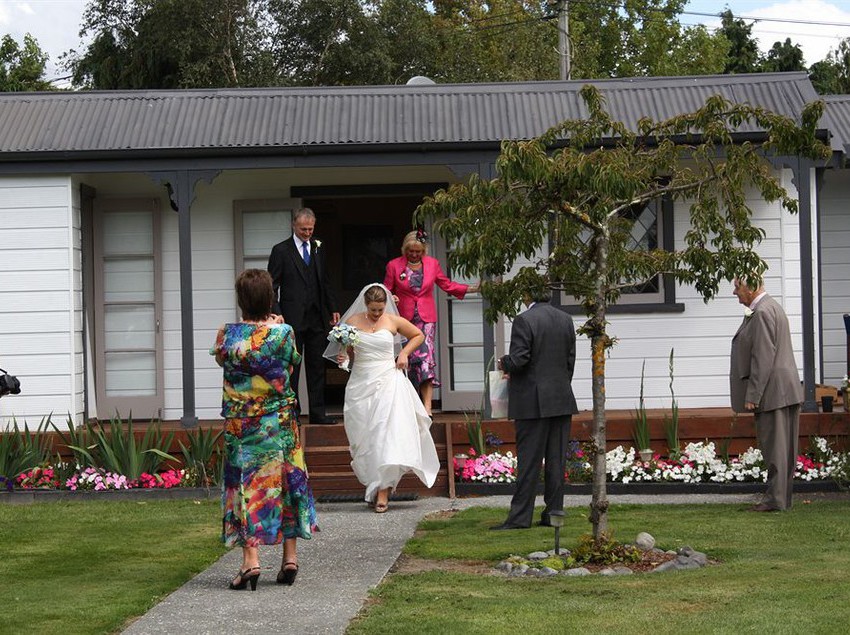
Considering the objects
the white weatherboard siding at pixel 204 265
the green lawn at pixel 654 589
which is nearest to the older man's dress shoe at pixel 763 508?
the green lawn at pixel 654 589

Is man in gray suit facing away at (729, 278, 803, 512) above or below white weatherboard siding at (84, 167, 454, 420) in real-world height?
below

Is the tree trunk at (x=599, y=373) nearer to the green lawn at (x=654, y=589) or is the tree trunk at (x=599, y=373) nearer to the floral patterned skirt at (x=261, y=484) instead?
the green lawn at (x=654, y=589)

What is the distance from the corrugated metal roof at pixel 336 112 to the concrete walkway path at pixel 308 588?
366 cm

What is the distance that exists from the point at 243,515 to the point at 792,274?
714 cm

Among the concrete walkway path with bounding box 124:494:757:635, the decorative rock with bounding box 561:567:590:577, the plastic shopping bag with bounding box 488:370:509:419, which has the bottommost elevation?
the concrete walkway path with bounding box 124:494:757:635

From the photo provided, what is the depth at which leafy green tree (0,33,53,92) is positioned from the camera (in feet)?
139

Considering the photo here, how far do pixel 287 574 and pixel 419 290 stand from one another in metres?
4.70

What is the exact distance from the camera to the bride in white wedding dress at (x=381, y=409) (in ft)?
36.1

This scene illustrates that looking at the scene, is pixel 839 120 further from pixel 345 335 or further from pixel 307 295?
pixel 345 335

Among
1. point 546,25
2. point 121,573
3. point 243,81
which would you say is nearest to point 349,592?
point 121,573

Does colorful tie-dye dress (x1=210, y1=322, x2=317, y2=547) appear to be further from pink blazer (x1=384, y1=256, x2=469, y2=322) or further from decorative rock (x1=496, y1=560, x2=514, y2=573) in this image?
pink blazer (x1=384, y1=256, x2=469, y2=322)

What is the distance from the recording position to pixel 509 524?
988 cm

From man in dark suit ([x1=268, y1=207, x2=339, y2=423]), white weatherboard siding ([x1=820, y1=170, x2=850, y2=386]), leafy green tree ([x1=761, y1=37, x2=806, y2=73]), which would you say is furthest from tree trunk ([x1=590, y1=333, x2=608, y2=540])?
leafy green tree ([x1=761, y1=37, x2=806, y2=73])

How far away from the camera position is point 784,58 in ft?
166
